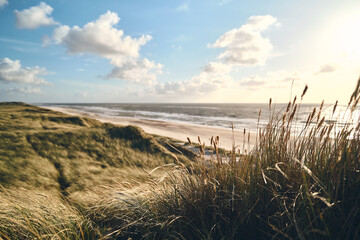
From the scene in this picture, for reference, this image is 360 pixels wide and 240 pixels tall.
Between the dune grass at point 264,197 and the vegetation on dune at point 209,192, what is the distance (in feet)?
0.03

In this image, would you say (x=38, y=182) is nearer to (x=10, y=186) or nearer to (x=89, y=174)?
(x=10, y=186)

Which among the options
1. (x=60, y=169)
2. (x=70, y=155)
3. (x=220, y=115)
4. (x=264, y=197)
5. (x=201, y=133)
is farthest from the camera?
(x=220, y=115)

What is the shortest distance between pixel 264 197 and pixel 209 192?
566mm

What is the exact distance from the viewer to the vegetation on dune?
1.46 m

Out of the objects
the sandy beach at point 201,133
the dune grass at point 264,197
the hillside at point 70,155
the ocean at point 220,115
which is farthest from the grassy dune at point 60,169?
the sandy beach at point 201,133

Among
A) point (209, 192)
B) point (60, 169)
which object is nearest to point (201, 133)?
point (60, 169)

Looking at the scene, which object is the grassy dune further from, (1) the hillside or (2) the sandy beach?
(2) the sandy beach

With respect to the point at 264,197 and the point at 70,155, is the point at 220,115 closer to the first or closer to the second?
the point at 70,155

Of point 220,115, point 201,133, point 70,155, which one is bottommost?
point 201,133

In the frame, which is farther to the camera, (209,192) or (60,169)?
(60,169)

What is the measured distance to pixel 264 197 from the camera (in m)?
1.85

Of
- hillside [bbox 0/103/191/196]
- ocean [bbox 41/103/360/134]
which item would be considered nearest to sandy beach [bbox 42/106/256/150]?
ocean [bbox 41/103/360/134]

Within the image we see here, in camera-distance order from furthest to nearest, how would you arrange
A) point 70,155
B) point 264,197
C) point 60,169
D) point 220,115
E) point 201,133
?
point 220,115, point 201,133, point 70,155, point 60,169, point 264,197

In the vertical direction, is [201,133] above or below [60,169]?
below
